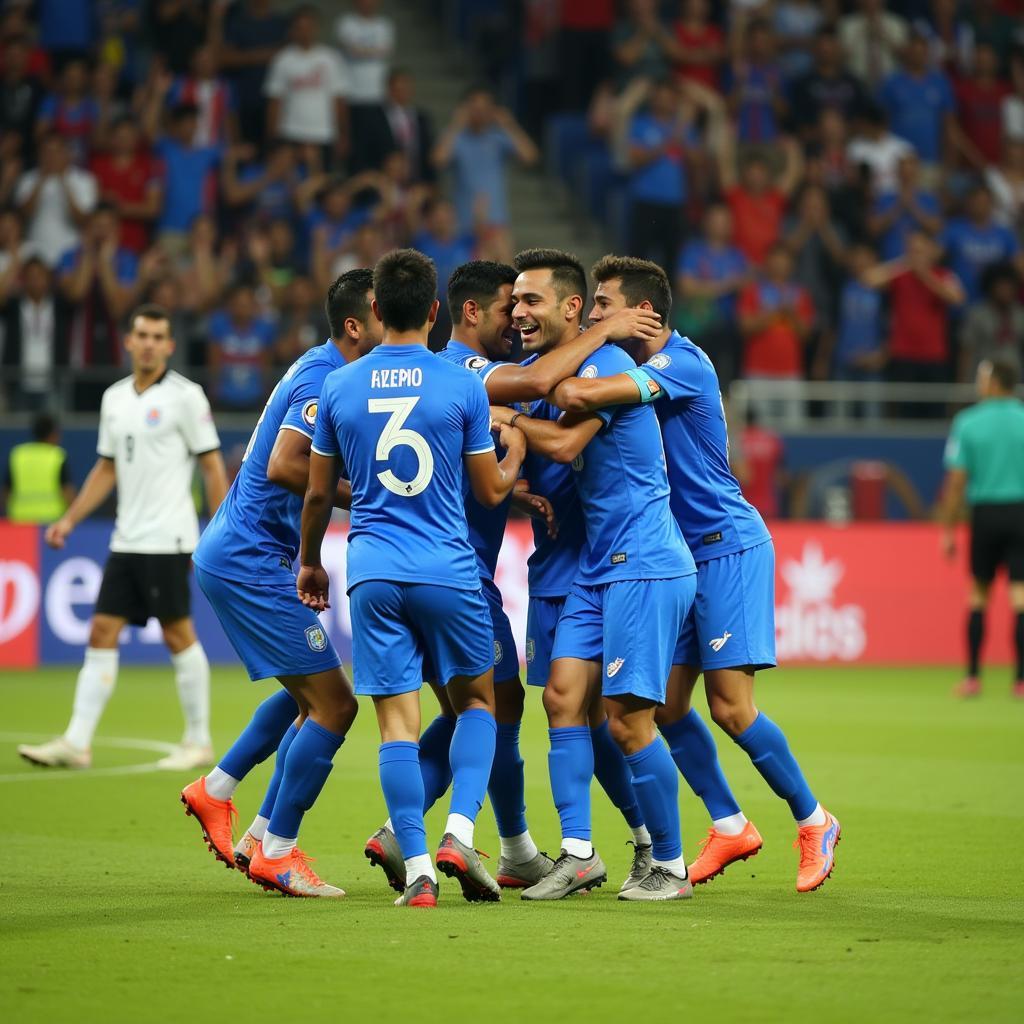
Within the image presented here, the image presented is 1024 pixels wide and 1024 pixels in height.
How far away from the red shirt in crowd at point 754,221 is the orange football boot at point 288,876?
605 inches

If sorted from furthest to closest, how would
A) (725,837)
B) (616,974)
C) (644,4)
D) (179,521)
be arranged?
1. (644,4)
2. (179,521)
3. (725,837)
4. (616,974)

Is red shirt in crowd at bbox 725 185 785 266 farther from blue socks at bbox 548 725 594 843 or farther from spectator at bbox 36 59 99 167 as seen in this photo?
blue socks at bbox 548 725 594 843

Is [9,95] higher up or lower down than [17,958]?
higher up

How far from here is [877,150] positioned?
75.8 ft

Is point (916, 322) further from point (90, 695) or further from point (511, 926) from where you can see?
point (511, 926)

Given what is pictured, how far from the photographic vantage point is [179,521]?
11281 millimetres

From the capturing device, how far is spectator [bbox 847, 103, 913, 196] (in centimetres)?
2294

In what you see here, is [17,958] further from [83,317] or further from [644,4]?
[644,4]

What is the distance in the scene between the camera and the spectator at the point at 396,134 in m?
21.5

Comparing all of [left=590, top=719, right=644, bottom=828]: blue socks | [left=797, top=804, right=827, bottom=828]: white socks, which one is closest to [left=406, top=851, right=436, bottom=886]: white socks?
[left=590, top=719, right=644, bottom=828]: blue socks

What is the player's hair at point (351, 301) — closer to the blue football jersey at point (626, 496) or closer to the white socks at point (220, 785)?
the blue football jersey at point (626, 496)

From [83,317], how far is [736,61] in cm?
905

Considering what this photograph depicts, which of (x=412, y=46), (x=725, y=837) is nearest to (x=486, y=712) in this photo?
(x=725, y=837)

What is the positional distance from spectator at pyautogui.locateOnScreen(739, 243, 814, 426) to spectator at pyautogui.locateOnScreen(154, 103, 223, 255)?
5876mm
